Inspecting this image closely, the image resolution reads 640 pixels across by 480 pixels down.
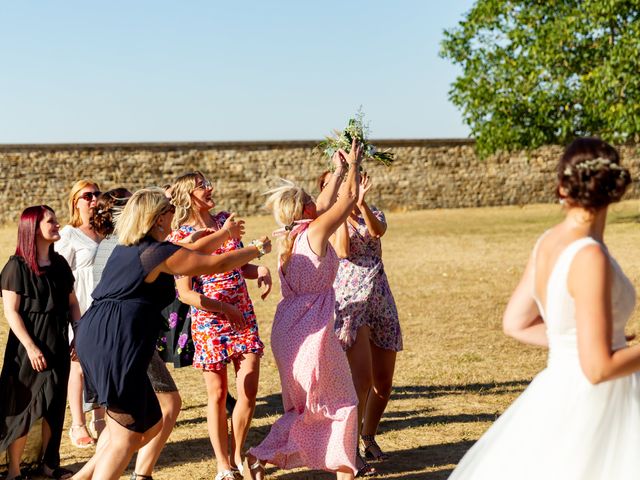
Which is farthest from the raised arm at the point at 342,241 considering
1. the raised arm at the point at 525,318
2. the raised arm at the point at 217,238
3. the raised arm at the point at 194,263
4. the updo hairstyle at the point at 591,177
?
the updo hairstyle at the point at 591,177

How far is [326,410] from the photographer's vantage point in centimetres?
557

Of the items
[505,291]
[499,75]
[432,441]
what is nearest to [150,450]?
[432,441]

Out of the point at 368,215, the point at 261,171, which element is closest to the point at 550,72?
the point at 261,171

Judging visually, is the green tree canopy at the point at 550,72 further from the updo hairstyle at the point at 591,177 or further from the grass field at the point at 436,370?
the updo hairstyle at the point at 591,177

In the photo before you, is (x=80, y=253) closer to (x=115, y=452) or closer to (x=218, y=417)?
(x=218, y=417)

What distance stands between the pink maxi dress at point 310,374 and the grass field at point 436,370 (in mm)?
773

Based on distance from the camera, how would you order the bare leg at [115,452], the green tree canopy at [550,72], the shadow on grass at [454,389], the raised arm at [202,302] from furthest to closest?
the green tree canopy at [550,72], the shadow on grass at [454,389], the raised arm at [202,302], the bare leg at [115,452]

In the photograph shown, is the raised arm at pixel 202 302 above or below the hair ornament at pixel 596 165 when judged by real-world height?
below

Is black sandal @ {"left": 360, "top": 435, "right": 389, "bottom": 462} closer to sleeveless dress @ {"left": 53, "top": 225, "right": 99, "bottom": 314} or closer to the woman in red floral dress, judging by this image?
the woman in red floral dress

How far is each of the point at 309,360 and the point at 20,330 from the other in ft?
5.98

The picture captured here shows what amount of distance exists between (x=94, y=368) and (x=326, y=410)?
1404 millimetres

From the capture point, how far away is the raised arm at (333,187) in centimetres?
588

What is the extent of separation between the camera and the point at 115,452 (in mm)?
4797

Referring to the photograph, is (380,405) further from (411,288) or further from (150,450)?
→ (411,288)
